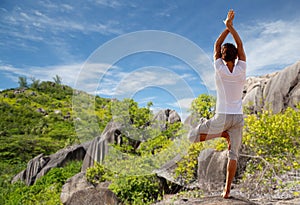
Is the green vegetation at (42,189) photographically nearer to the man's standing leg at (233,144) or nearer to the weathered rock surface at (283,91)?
the man's standing leg at (233,144)

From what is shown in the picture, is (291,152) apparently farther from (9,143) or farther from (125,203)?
(9,143)

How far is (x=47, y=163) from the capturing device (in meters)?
16.7

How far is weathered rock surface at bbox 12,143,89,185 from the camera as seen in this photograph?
50.8ft

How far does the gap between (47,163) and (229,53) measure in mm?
15259

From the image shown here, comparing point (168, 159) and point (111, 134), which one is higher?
point (111, 134)

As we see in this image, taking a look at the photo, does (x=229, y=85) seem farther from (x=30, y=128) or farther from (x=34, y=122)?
(x=34, y=122)

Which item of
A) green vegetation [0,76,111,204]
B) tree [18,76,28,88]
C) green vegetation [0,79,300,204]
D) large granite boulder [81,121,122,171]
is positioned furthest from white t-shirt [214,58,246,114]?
tree [18,76,28,88]

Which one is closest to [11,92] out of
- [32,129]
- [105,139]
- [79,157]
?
[32,129]

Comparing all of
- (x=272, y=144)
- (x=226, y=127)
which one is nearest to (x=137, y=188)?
(x=272, y=144)

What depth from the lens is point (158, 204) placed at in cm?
733

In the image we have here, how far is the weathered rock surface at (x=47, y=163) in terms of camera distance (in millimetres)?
15484

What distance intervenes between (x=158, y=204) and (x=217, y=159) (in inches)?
74.1

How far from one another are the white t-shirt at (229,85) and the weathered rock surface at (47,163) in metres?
12.7

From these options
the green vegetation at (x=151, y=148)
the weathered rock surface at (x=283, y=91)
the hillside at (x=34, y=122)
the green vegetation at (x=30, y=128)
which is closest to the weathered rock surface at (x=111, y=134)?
the green vegetation at (x=151, y=148)
